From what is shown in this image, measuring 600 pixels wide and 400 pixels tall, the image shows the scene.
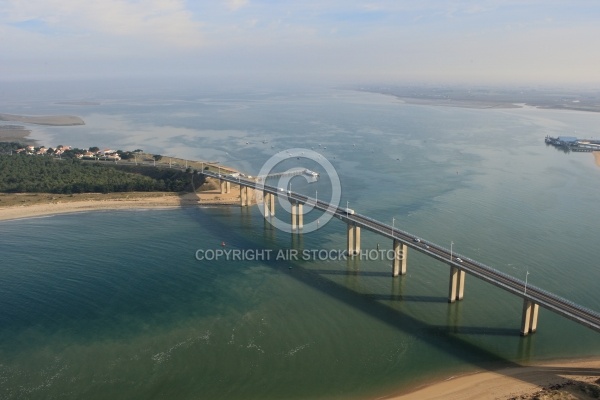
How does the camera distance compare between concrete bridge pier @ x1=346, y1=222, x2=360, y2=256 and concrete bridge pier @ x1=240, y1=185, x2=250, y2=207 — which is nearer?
concrete bridge pier @ x1=346, y1=222, x2=360, y2=256

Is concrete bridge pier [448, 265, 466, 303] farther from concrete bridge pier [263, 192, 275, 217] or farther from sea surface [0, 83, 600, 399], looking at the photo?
concrete bridge pier [263, 192, 275, 217]

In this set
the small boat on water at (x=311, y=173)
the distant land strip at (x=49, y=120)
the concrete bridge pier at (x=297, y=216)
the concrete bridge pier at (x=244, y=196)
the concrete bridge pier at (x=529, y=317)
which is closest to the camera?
the concrete bridge pier at (x=529, y=317)

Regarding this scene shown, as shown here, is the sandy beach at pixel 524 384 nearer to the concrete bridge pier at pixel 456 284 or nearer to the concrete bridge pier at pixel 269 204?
the concrete bridge pier at pixel 456 284

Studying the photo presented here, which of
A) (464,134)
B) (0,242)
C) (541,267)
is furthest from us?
(464,134)

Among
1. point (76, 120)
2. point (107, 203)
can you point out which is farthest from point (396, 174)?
point (76, 120)

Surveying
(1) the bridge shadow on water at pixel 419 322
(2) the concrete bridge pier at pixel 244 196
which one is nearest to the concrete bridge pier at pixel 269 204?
(2) the concrete bridge pier at pixel 244 196

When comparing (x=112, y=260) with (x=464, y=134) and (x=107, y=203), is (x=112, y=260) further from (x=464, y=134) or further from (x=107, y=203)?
(x=464, y=134)

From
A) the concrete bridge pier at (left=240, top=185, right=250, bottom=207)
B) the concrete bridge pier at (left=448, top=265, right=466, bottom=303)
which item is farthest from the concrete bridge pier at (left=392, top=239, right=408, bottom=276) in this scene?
the concrete bridge pier at (left=240, top=185, right=250, bottom=207)
